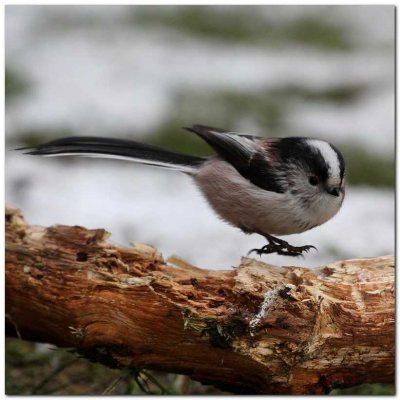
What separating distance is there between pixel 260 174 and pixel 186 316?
2.13ft

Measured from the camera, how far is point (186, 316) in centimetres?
191

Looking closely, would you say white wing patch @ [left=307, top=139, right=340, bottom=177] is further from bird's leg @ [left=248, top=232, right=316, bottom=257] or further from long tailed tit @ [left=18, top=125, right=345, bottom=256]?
bird's leg @ [left=248, top=232, right=316, bottom=257]

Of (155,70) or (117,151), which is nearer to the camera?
(117,151)

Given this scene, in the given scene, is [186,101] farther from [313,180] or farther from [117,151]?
[313,180]

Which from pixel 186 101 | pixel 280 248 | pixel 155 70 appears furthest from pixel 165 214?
pixel 155 70

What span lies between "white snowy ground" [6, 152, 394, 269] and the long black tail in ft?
1.97

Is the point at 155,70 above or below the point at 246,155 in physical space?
above

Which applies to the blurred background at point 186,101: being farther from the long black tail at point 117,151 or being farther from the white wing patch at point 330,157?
the white wing patch at point 330,157

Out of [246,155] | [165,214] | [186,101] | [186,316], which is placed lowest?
[186,316]

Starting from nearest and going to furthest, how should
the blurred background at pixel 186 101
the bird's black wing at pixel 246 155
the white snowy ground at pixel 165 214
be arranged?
the bird's black wing at pixel 246 155
the white snowy ground at pixel 165 214
the blurred background at pixel 186 101

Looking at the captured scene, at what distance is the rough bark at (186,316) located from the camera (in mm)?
1923

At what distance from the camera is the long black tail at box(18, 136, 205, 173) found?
2297mm

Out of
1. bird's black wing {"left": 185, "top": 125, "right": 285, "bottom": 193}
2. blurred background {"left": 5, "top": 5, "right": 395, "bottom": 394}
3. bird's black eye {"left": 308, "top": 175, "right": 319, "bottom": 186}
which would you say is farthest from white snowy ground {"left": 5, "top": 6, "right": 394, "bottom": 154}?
bird's black eye {"left": 308, "top": 175, "right": 319, "bottom": 186}

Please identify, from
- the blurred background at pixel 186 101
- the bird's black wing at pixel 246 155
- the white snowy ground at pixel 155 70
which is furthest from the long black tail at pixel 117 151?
the white snowy ground at pixel 155 70
